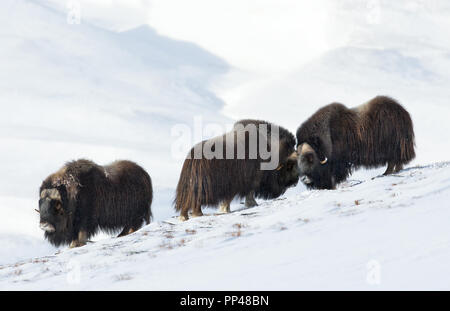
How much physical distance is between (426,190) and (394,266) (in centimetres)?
280

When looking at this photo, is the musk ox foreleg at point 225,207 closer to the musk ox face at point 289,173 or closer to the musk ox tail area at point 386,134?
the musk ox face at point 289,173

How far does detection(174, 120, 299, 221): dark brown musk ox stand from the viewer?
8.92 m

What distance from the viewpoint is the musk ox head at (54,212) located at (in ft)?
31.7

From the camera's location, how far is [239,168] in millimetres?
9211

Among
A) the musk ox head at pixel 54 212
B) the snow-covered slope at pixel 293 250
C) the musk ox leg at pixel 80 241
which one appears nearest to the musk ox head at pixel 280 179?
the snow-covered slope at pixel 293 250

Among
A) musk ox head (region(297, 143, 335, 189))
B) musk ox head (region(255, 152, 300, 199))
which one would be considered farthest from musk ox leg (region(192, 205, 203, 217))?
musk ox head (region(297, 143, 335, 189))

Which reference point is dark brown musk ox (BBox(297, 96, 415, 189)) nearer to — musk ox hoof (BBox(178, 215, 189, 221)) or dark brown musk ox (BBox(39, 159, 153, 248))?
musk ox hoof (BBox(178, 215, 189, 221))

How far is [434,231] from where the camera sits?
5.59 m

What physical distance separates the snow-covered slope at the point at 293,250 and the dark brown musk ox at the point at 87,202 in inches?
58.0

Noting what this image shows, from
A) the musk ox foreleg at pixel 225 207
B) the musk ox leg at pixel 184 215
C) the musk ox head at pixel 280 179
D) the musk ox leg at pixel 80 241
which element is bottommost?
the musk ox leg at pixel 80 241

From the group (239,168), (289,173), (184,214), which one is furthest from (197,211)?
(289,173)
